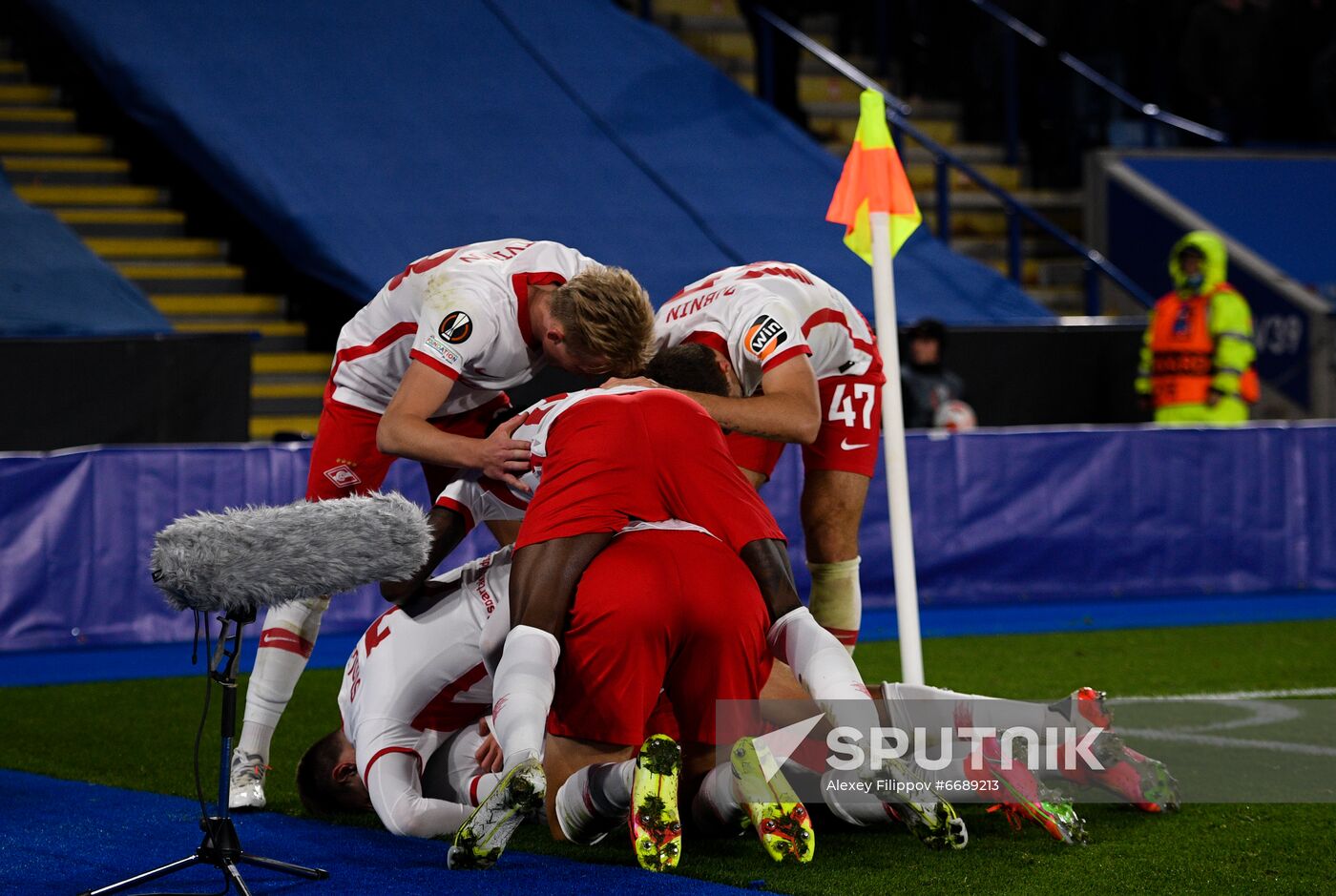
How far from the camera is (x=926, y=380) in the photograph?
474 inches

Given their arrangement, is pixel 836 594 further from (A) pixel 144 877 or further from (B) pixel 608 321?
(A) pixel 144 877

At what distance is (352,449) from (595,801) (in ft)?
6.38

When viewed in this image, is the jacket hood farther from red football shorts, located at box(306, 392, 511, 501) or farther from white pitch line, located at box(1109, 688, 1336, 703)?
red football shorts, located at box(306, 392, 511, 501)

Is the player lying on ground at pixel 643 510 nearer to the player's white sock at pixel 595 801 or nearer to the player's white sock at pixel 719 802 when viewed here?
the player's white sock at pixel 719 802

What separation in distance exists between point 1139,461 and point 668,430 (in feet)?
23.5

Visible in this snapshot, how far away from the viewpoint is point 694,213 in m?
14.3

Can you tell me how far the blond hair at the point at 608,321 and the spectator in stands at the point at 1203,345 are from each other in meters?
8.39

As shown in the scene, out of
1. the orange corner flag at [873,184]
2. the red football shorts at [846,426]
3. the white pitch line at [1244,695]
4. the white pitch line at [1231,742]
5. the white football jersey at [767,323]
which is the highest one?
the orange corner flag at [873,184]

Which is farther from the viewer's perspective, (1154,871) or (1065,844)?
(1065,844)

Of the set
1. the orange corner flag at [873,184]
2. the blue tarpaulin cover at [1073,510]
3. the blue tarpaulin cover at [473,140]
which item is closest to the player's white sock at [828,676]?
the orange corner flag at [873,184]

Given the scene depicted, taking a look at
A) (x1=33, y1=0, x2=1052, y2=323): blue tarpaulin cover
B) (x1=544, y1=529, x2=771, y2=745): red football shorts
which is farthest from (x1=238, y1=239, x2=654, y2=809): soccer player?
(x1=33, y1=0, x2=1052, y2=323): blue tarpaulin cover

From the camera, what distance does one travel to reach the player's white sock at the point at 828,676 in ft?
14.3

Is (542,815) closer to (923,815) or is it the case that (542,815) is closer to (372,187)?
(923,815)

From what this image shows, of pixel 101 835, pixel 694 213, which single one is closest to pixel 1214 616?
pixel 694 213
